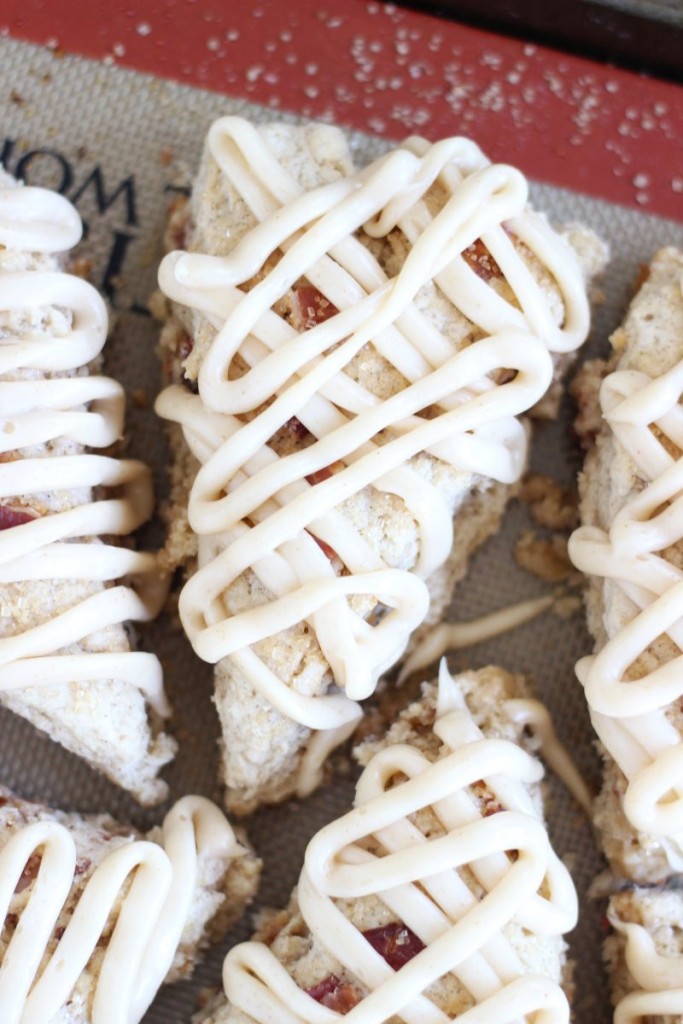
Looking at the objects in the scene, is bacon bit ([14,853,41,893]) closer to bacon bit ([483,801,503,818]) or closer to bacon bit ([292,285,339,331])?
bacon bit ([483,801,503,818])

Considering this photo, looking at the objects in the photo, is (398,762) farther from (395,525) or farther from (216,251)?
(216,251)

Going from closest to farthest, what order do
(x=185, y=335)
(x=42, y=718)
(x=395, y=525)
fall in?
(x=395, y=525)
(x=42, y=718)
(x=185, y=335)

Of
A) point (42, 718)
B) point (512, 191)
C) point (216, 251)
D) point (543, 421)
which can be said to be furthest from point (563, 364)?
point (42, 718)

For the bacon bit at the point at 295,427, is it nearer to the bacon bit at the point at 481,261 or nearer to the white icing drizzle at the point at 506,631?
the bacon bit at the point at 481,261

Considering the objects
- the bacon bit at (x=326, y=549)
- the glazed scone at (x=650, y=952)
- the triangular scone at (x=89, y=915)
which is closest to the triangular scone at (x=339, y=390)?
the bacon bit at (x=326, y=549)

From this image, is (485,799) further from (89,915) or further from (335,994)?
(89,915)

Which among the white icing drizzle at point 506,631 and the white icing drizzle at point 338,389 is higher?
the white icing drizzle at point 338,389

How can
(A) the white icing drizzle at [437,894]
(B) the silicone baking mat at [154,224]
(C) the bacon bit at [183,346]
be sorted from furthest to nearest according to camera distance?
(B) the silicone baking mat at [154,224], (C) the bacon bit at [183,346], (A) the white icing drizzle at [437,894]
